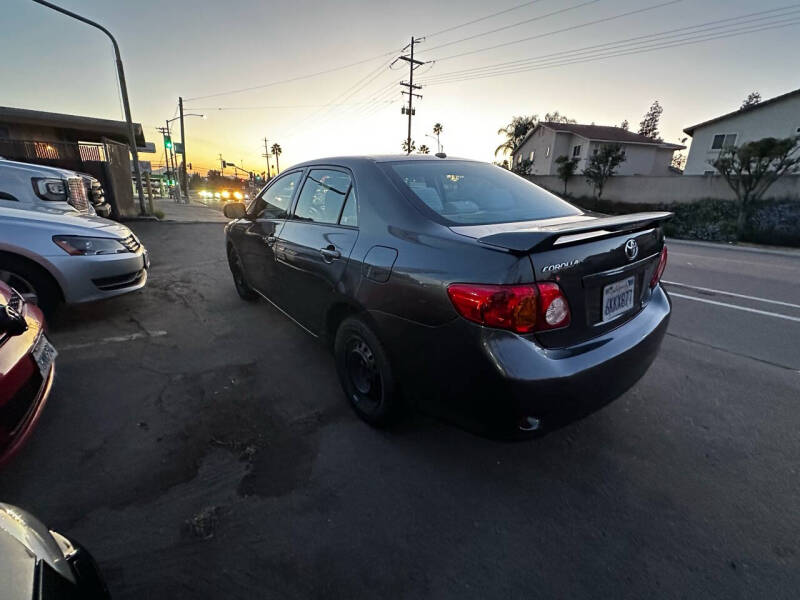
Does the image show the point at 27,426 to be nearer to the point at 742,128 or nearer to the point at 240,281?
the point at 240,281

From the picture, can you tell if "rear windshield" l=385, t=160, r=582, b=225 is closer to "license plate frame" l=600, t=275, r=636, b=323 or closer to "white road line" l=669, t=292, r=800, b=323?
"license plate frame" l=600, t=275, r=636, b=323

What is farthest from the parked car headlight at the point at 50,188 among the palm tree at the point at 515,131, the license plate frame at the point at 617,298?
the palm tree at the point at 515,131

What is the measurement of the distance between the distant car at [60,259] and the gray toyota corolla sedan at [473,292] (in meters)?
2.35

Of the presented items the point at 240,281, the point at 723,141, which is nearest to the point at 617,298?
the point at 240,281

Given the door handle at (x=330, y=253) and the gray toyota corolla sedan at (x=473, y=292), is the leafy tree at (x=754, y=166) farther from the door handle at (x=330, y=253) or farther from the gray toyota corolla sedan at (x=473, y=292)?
the door handle at (x=330, y=253)

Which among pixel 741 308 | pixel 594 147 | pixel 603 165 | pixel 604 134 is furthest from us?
pixel 604 134

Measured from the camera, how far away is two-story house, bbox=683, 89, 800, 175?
22.2m

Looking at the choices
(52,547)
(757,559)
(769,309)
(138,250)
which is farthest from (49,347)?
(769,309)

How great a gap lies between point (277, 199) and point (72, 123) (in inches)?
806

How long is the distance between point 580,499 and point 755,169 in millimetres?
22399

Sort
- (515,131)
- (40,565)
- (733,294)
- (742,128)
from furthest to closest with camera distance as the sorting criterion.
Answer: (515,131), (742,128), (733,294), (40,565)

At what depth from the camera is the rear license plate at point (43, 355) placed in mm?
2074

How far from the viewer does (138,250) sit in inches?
172

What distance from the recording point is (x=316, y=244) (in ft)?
8.68
